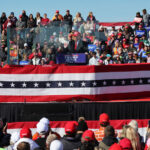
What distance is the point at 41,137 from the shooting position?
7.99 m

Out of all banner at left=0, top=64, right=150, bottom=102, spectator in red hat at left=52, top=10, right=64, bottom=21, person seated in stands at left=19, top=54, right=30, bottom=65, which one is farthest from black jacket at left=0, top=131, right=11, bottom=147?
spectator in red hat at left=52, top=10, right=64, bottom=21

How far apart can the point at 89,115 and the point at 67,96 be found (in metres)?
A: 1.27

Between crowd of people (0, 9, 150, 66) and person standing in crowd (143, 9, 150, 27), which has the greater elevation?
person standing in crowd (143, 9, 150, 27)

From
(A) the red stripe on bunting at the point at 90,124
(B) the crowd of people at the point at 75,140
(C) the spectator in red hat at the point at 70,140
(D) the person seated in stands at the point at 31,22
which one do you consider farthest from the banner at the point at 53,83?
(D) the person seated in stands at the point at 31,22

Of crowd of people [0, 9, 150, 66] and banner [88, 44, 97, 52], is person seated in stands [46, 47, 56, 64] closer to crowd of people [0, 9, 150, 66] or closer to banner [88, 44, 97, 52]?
crowd of people [0, 9, 150, 66]

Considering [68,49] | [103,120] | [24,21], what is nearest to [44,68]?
[68,49]

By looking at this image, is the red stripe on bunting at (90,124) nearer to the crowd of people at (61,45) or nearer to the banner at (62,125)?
the banner at (62,125)

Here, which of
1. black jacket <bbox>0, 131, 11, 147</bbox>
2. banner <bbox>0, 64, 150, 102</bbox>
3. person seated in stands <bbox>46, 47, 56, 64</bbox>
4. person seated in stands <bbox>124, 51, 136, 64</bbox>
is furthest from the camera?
person seated in stands <bbox>124, 51, 136, 64</bbox>

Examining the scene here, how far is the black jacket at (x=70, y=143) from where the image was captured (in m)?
7.50

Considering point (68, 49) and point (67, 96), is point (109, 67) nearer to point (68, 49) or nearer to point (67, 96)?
point (67, 96)

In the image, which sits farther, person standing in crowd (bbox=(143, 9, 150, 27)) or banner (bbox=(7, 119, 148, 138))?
person standing in crowd (bbox=(143, 9, 150, 27))

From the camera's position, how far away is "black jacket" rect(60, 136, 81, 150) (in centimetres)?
750

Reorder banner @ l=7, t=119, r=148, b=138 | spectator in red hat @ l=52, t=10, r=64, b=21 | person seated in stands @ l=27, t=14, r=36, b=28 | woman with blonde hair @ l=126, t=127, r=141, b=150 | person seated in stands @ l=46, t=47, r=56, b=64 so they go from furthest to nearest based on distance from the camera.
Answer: spectator in red hat @ l=52, t=10, r=64, b=21 → person seated in stands @ l=27, t=14, r=36, b=28 → person seated in stands @ l=46, t=47, r=56, b=64 → banner @ l=7, t=119, r=148, b=138 → woman with blonde hair @ l=126, t=127, r=141, b=150

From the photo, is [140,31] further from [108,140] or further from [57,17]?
[108,140]
